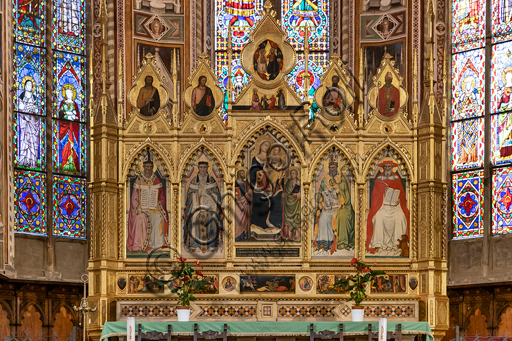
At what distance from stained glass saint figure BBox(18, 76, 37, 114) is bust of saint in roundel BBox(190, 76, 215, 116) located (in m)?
6.01

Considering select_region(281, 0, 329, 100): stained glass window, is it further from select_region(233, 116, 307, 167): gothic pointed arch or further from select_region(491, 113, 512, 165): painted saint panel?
select_region(233, 116, 307, 167): gothic pointed arch

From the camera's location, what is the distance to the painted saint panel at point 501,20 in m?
22.0

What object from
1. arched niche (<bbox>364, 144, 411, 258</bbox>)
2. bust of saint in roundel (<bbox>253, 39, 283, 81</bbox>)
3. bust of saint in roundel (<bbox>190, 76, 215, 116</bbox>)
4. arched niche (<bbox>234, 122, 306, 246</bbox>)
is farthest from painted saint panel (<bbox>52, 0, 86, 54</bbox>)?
arched niche (<bbox>364, 144, 411, 258</bbox>)

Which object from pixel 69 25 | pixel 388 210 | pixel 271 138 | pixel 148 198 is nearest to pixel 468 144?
pixel 388 210

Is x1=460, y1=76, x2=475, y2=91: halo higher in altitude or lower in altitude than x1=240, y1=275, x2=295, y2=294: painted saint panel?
higher

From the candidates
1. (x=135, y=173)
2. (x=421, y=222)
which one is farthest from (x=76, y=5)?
(x=421, y=222)

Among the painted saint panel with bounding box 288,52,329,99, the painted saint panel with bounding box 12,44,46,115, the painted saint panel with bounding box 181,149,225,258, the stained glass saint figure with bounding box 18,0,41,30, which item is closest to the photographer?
the painted saint panel with bounding box 181,149,225,258

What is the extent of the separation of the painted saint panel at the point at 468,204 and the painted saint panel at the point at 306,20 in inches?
195

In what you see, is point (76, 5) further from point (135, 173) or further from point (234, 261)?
point (234, 261)

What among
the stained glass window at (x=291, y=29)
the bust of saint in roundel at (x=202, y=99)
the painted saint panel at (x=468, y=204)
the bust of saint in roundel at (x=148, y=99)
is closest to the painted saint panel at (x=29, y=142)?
the stained glass window at (x=291, y=29)

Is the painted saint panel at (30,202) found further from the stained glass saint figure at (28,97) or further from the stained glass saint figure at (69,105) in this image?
the stained glass saint figure at (69,105)

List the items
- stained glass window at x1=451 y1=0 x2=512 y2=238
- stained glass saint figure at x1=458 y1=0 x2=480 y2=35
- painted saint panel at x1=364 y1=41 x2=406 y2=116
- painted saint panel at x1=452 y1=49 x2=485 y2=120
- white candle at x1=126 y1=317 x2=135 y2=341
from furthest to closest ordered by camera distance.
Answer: painted saint panel at x1=364 y1=41 x2=406 y2=116
stained glass saint figure at x1=458 y1=0 x2=480 y2=35
painted saint panel at x1=452 y1=49 x2=485 y2=120
stained glass window at x1=451 y1=0 x2=512 y2=238
white candle at x1=126 y1=317 x2=135 y2=341

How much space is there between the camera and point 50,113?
22.0 m

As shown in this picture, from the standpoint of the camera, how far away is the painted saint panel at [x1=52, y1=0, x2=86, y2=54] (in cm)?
2270
